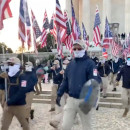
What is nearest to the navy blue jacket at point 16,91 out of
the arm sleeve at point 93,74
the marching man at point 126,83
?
the arm sleeve at point 93,74

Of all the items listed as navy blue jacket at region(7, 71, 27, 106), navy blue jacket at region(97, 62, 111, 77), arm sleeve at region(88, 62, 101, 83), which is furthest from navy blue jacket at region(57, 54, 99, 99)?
navy blue jacket at region(97, 62, 111, 77)

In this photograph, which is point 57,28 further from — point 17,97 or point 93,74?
point 93,74

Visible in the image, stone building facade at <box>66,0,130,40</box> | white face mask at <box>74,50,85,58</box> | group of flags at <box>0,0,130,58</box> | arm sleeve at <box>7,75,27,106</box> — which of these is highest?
stone building facade at <box>66,0,130,40</box>

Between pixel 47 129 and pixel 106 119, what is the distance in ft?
7.52

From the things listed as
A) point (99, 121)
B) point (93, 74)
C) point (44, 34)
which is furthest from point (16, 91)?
point (44, 34)

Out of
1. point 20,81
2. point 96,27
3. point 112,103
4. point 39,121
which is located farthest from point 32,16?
point 20,81

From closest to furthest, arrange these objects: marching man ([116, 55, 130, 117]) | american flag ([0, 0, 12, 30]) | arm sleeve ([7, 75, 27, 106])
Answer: arm sleeve ([7, 75, 27, 106])
american flag ([0, 0, 12, 30])
marching man ([116, 55, 130, 117])

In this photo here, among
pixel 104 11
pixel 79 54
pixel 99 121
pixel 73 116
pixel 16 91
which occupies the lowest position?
pixel 99 121

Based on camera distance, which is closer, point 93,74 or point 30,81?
point 93,74

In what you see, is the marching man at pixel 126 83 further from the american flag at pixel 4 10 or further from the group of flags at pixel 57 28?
the american flag at pixel 4 10

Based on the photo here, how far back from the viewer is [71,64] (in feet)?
20.0

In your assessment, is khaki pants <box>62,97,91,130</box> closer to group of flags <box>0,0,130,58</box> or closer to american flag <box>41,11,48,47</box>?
group of flags <box>0,0,130,58</box>

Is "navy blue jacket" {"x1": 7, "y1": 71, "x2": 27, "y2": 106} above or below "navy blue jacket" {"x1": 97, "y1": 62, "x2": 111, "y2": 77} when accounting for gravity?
above

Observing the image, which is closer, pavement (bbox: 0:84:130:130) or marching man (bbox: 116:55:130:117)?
pavement (bbox: 0:84:130:130)
